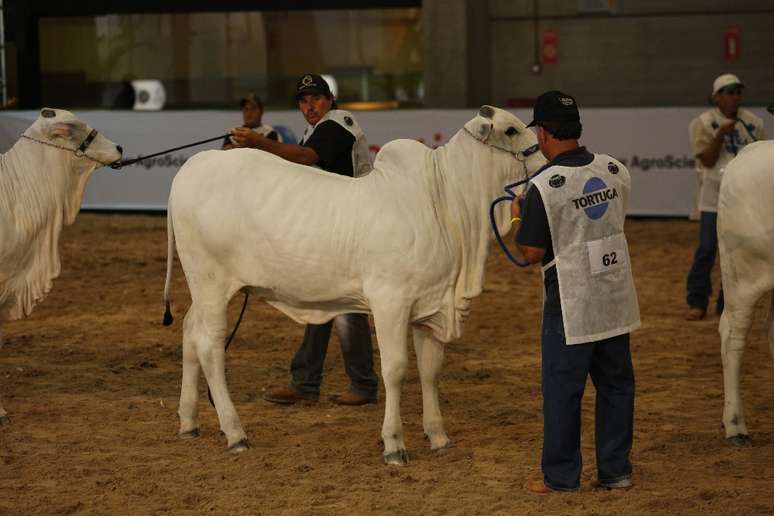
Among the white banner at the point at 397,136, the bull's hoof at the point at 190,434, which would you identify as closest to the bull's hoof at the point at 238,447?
the bull's hoof at the point at 190,434

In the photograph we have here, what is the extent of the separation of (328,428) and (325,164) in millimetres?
1579

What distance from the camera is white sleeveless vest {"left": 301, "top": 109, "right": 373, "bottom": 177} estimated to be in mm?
7504

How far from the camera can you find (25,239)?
782cm

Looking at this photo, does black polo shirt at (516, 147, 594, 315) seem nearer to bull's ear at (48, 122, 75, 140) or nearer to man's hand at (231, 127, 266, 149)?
man's hand at (231, 127, 266, 149)

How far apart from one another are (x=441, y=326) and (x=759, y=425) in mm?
2149

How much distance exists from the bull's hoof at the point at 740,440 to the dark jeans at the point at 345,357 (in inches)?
89.0

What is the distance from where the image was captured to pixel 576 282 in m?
5.84

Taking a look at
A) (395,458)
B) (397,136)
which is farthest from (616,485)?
(397,136)

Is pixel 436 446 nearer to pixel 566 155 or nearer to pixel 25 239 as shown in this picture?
pixel 566 155

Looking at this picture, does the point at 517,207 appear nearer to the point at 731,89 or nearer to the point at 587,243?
the point at 587,243

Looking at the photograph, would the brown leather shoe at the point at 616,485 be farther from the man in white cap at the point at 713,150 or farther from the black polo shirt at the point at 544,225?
the man in white cap at the point at 713,150

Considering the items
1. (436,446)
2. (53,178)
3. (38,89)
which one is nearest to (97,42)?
(38,89)

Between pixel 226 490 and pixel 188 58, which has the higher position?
pixel 188 58

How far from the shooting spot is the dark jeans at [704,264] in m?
10.7
